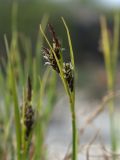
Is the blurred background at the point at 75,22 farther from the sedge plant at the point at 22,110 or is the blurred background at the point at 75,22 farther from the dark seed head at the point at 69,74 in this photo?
the dark seed head at the point at 69,74

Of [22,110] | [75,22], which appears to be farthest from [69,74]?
[75,22]

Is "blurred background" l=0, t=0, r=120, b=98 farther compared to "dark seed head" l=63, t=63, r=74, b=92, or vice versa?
"blurred background" l=0, t=0, r=120, b=98

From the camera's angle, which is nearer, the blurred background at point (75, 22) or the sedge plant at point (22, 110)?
the sedge plant at point (22, 110)

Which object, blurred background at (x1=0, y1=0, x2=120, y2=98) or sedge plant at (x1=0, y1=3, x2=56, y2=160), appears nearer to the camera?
sedge plant at (x1=0, y1=3, x2=56, y2=160)

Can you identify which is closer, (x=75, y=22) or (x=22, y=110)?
(x=22, y=110)

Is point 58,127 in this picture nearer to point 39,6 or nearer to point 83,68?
point 83,68

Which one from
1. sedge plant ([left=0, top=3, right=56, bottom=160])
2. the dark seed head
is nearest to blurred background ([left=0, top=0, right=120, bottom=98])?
sedge plant ([left=0, top=3, right=56, bottom=160])

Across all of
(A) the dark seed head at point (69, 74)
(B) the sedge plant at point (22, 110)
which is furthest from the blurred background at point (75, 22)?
(A) the dark seed head at point (69, 74)

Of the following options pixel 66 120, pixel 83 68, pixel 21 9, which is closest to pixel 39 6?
pixel 21 9

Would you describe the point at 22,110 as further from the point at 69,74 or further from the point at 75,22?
the point at 75,22

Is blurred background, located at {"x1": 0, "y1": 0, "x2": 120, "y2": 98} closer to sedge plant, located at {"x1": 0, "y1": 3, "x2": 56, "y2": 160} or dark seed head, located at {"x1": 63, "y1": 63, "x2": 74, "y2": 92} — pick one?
sedge plant, located at {"x1": 0, "y1": 3, "x2": 56, "y2": 160}

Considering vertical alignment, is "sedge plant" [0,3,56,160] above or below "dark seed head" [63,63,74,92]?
below
